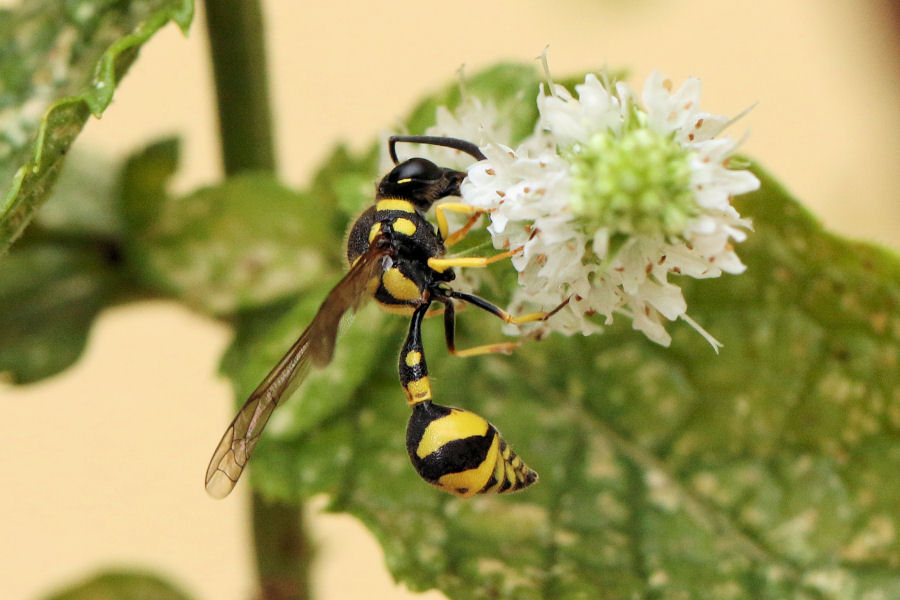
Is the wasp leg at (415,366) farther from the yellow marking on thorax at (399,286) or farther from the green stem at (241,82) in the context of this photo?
the green stem at (241,82)

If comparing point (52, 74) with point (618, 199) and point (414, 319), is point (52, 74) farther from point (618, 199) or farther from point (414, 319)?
point (618, 199)


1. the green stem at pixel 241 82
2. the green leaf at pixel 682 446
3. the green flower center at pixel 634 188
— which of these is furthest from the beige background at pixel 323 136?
the green flower center at pixel 634 188

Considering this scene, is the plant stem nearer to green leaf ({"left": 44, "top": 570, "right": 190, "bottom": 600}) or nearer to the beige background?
green leaf ({"left": 44, "top": 570, "right": 190, "bottom": 600})

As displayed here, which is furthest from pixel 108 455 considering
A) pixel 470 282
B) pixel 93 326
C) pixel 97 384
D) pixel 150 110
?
pixel 470 282

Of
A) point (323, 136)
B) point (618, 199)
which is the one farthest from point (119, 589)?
point (323, 136)

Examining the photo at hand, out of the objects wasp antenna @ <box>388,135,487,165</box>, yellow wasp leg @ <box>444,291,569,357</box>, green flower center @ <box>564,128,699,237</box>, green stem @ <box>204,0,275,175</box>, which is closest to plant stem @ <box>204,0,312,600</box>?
green stem @ <box>204,0,275,175</box>
